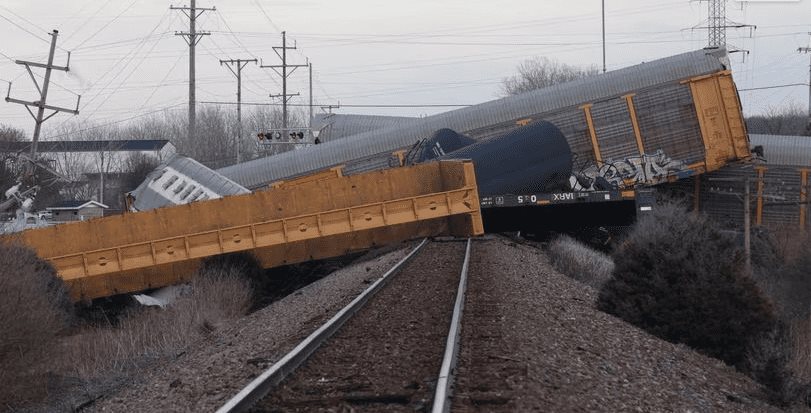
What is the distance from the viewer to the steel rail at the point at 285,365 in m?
7.26

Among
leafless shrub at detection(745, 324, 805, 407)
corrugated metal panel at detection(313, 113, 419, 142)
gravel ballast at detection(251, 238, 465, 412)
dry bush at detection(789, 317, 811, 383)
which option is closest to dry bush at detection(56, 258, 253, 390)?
gravel ballast at detection(251, 238, 465, 412)

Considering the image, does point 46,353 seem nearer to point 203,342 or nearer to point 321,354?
point 203,342

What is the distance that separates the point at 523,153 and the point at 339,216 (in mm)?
8874

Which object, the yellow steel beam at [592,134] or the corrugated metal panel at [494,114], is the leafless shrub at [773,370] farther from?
the corrugated metal panel at [494,114]

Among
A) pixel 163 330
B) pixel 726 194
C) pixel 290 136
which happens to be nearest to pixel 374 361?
pixel 163 330

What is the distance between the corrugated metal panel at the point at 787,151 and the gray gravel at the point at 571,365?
26.7m

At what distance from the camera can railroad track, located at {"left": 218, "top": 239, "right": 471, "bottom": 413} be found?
7.43 meters

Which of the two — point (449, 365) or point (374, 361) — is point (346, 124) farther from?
point (449, 365)

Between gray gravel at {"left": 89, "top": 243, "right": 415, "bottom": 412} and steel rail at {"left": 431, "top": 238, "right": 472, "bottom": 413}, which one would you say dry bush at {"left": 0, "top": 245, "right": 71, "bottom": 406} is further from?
steel rail at {"left": 431, "top": 238, "right": 472, "bottom": 413}

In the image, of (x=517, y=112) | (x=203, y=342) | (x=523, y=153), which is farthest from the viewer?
(x=517, y=112)

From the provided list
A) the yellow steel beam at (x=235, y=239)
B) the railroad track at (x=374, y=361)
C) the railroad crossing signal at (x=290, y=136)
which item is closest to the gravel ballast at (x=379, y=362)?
the railroad track at (x=374, y=361)

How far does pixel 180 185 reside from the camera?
110ft

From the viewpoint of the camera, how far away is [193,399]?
8180mm

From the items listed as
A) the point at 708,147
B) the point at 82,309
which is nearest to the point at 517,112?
the point at 708,147
